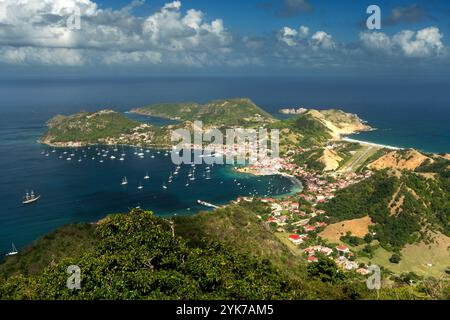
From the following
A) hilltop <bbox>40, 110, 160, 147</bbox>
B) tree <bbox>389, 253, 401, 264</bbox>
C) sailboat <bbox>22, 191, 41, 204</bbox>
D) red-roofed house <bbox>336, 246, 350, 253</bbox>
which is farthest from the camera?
hilltop <bbox>40, 110, 160, 147</bbox>

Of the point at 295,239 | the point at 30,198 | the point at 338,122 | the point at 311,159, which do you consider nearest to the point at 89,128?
the point at 30,198

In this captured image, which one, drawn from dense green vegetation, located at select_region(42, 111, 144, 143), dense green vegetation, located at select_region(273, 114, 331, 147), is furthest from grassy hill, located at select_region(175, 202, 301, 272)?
dense green vegetation, located at select_region(42, 111, 144, 143)

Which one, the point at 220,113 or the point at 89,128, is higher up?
the point at 220,113

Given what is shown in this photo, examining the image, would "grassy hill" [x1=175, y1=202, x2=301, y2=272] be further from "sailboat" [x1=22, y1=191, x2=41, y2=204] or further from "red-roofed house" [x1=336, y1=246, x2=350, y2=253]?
"sailboat" [x1=22, y1=191, x2=41, y2=204]

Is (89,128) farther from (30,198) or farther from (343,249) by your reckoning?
(343,249)

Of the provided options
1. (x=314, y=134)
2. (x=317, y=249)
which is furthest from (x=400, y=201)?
(x=314, y=134)

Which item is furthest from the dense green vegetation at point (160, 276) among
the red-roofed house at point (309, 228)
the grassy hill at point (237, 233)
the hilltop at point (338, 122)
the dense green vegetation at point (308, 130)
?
the hilltop at point (338, 122)

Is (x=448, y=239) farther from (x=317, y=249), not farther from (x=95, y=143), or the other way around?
(x=95, y=143)
